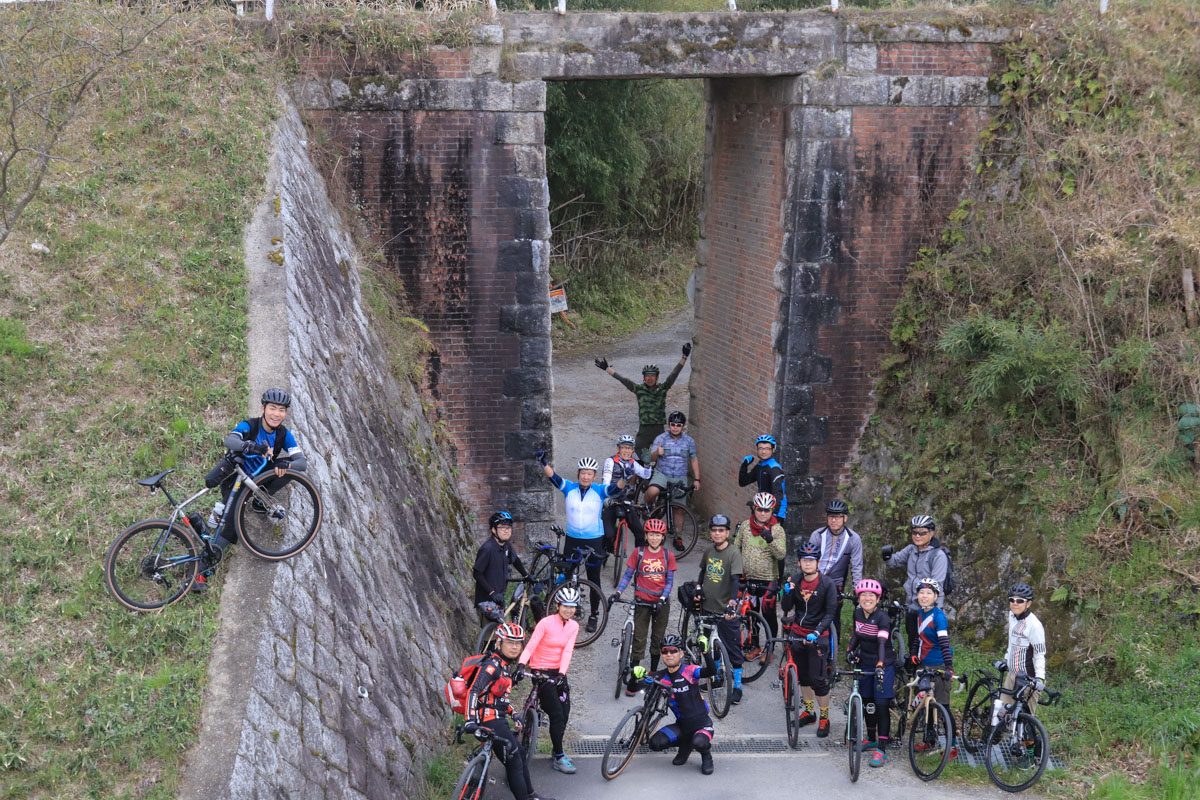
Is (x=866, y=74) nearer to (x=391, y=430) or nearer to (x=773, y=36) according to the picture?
(x=773, y=36)

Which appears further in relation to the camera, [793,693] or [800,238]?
[800,238]

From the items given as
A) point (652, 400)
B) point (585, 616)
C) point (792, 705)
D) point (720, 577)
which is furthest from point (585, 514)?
point (652, 400)

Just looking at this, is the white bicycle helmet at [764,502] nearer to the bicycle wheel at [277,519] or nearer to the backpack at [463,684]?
the backpack at [463,684]

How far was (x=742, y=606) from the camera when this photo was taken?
10.5 meters

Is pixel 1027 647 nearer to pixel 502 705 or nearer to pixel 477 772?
pixel 502 705

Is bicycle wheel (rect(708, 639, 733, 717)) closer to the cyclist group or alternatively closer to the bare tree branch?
the cyclist group

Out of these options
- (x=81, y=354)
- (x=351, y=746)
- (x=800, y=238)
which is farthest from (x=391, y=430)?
(x=800, y=238)

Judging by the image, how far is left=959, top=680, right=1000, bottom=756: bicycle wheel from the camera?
8875mm

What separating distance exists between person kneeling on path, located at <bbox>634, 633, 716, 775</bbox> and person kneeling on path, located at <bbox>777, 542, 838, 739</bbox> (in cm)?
117

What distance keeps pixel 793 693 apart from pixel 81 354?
6.66 m

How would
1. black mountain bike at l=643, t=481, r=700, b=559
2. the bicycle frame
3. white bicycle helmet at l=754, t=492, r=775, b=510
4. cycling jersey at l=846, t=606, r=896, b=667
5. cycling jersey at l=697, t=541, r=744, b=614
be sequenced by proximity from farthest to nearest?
black mountain bike at l=643, t=481, r=700, b=559, white bicycle helmet at l=754, t=492, r=775, b=510, cycling jersey at l=697, t=541, r=744, b=614, cycling jersey at l=846, t=606, r=896, b=667, the bicycle frame

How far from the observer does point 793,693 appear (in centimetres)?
936

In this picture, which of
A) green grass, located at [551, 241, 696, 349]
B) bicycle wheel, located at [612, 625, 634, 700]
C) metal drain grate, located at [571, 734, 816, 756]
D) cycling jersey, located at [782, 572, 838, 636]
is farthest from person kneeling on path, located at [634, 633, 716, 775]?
green grass, located at [551, 241, 696, 349]

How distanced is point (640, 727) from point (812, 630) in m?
1.83
